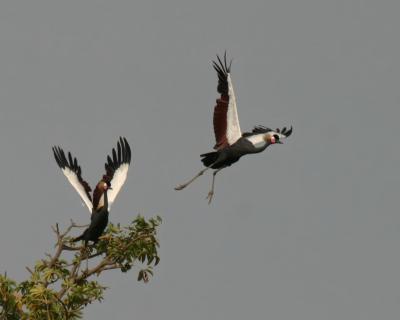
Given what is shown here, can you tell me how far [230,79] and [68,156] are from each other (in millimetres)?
3694

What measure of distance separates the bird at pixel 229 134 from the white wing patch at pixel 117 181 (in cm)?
204

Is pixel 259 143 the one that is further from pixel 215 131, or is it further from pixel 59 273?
pixel 59 273

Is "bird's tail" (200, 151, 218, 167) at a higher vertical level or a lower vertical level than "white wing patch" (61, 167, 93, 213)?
higher

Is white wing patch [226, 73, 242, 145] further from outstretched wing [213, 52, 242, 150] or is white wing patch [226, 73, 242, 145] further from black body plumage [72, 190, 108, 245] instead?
black body plumage [72, 190, 108, 245]

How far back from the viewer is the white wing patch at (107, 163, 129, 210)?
25062 millimetres

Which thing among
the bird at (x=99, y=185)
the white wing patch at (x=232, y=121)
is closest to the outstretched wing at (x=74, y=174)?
the bird at (x=99, y=185)

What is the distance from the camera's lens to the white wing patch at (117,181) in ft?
82.2

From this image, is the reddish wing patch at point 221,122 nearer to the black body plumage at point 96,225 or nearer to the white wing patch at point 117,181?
the white wing patch at point 117,181

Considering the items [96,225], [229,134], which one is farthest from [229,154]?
[96,225]

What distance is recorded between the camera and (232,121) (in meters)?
26.9

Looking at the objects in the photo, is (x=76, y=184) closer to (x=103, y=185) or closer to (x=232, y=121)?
(x=103, y=185)

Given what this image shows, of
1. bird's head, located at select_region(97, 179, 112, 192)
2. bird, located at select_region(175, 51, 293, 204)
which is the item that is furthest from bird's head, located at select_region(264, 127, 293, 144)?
bird's head, located at select_region(97, 179, 112, 192)

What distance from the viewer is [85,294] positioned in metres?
22.0

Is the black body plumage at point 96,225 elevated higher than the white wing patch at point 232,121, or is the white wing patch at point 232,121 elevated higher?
the white wing patch at point 232,121
